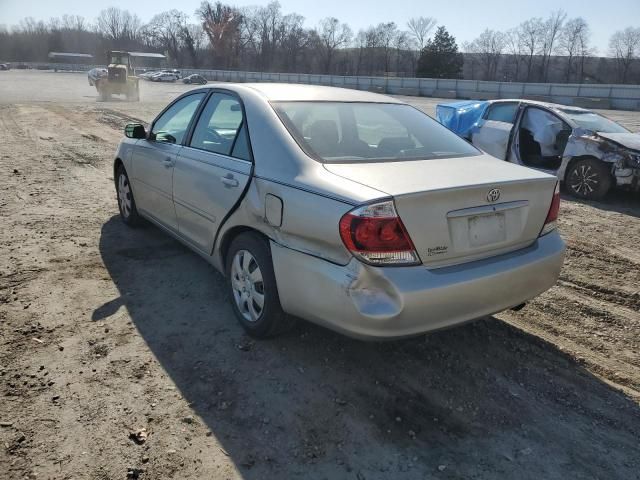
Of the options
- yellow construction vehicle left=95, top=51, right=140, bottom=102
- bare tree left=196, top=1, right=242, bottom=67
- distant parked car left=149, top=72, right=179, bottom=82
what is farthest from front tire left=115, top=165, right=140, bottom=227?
bare tree left=196, top=1, right=242, bottom=67

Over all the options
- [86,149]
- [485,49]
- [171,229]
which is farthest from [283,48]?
[171,229]

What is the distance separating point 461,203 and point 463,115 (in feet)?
24.7

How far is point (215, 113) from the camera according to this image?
388 cm

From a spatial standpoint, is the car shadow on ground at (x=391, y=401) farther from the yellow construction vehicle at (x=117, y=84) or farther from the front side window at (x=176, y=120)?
the yellow construction vehicle at (x=117, y=84)

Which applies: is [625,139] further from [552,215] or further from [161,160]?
[161,160]

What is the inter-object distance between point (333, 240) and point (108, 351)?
1.65m

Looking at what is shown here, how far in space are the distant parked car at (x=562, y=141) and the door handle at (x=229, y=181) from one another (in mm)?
6080

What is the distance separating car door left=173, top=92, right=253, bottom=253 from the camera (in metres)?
3.33

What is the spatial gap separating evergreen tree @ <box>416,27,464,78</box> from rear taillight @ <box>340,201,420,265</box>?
71923mm

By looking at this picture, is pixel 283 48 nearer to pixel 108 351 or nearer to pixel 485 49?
pixel 485 49

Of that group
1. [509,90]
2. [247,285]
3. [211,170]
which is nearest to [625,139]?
[211,170]

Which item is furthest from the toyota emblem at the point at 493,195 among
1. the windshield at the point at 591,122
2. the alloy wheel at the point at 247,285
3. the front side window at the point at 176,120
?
the windshield at the point at 591,122

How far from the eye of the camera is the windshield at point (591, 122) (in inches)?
304

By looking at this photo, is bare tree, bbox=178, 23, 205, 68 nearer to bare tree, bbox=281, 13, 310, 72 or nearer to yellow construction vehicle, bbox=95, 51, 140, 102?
bare tree, bbox=281, 13, 310, 72
